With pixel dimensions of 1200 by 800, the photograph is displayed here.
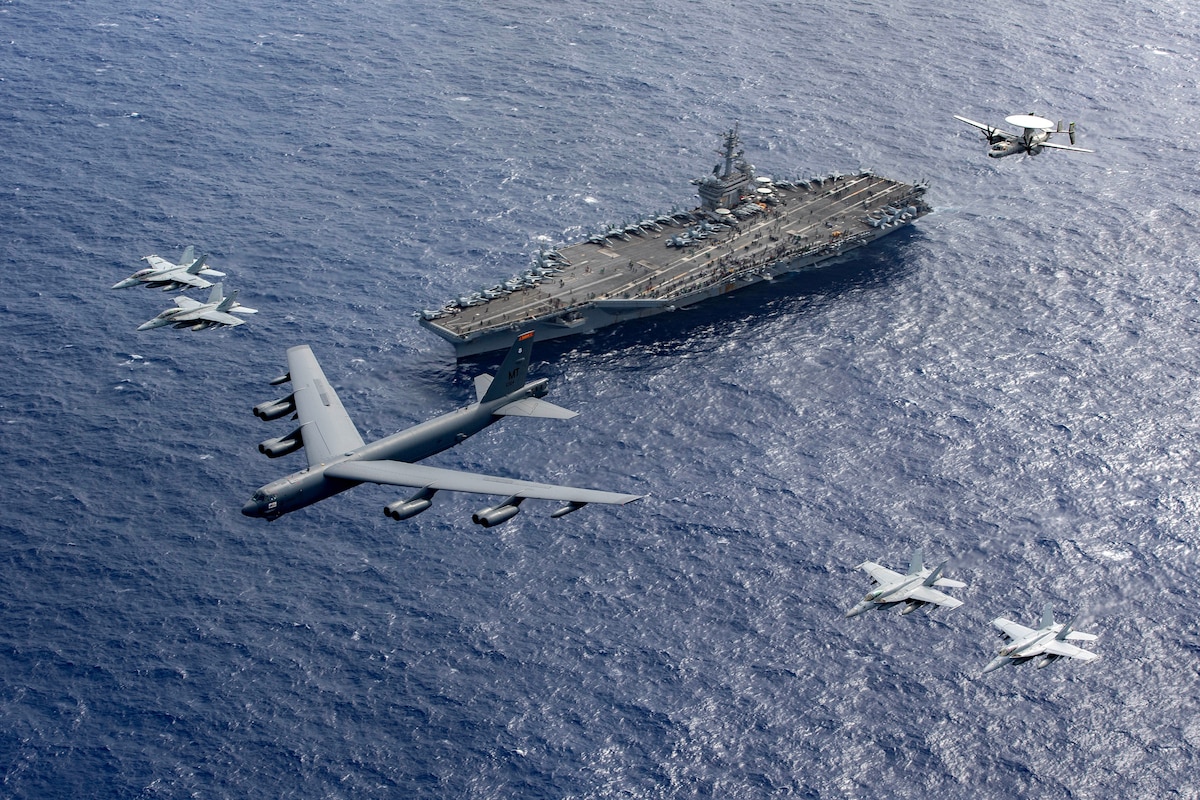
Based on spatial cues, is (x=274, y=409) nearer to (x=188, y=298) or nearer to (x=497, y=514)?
(x=497, y=514)

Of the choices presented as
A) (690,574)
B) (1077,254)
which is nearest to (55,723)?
(690,574)

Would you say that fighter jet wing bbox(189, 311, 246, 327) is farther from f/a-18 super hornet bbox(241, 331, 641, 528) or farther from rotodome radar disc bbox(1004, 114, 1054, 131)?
rotodome radar disc bbox(1004, 114, 1054, 131)

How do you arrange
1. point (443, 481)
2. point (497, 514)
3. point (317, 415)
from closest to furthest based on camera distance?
1. point (497, 514)
2. point (443, 481)
3. point (317, 415)

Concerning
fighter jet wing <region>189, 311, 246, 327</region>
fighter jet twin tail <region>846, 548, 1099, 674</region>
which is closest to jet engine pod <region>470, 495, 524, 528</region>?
fighter jet twin tail <region>846, 548, 1099, 674</region>

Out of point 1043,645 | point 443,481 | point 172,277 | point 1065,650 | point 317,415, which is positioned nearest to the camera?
point 443,481

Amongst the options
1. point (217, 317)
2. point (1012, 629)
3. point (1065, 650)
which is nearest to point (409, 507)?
point (217, 317)

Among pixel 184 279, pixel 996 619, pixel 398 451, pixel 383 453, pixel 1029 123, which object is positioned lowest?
pixel 996 619

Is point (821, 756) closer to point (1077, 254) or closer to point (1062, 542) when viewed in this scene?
point (1062, 542)
